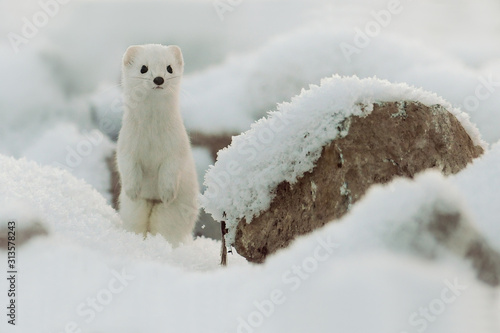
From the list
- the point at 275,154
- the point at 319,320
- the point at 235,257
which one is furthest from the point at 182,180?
the point at 319,320

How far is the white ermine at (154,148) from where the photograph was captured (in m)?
2.00

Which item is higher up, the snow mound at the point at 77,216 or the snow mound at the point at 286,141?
the snow mound at the point at 286,141

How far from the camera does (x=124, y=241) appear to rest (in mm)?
1620

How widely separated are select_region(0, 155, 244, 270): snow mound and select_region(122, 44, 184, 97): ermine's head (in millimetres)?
445

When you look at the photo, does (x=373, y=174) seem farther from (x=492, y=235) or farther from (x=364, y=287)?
(x=364, y=287)

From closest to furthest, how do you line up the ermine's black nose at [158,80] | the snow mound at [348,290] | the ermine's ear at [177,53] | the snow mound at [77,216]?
the snow mound at [348,290] → the snow mound at [77,216] → the ermine's black nose at [158,80] → the ermine's ear at [177,53]

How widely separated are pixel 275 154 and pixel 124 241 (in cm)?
58

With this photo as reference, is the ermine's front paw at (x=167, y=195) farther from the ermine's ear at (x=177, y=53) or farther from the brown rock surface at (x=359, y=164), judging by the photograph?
the brown rock surface at (x=359, y=164)

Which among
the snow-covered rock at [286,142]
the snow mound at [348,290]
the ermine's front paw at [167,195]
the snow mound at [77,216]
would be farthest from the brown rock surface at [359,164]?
the ermine's front paw at [167,195]

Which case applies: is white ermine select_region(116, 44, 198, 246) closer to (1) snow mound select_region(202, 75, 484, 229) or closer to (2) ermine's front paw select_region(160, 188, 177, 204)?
(2) ermine's front paw select_region(160, 188, 177, 204)

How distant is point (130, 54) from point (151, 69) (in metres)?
0.13

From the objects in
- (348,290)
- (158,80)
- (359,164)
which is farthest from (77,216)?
(348,290)

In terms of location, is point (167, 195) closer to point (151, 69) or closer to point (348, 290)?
point (151, 69)

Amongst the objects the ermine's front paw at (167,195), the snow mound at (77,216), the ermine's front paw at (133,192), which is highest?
the snow mound at (77,216)
